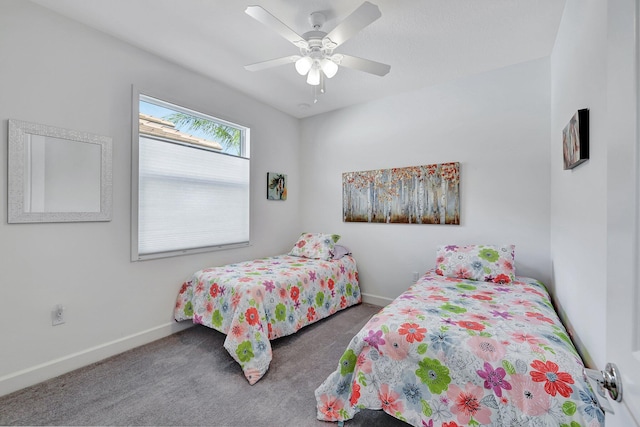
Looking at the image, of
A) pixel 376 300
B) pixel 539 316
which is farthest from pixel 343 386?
pixel 376 300

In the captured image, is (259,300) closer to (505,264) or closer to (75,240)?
(75,240)

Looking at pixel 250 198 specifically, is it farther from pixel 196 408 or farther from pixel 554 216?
pixel 554 216

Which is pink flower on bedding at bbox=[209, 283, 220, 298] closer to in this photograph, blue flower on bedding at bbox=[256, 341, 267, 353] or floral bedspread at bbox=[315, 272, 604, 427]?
blue flower on bedding at bbox=[256, 341, 267, 353]

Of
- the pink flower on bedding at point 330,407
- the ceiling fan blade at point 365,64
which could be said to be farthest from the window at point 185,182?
the pink flower on bedding at point 330,407

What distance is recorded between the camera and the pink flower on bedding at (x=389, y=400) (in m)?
1.41

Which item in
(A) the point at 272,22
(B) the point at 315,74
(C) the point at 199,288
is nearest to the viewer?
(A) the point at 272,22

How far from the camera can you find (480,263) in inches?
98.7

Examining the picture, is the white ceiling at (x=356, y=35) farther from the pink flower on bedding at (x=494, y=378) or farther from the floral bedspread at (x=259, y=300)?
the pink flower on bedding at (x=494, y=378)

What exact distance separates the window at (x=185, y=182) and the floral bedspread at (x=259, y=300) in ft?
1.52

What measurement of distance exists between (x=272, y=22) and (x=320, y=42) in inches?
15.2

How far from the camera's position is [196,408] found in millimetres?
1694

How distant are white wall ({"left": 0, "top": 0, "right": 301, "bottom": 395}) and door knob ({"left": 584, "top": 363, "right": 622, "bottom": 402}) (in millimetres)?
2919

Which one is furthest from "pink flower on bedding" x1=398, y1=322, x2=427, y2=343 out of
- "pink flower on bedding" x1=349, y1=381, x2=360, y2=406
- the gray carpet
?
the gray carpet

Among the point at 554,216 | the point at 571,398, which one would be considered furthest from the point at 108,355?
the point at 554,216
